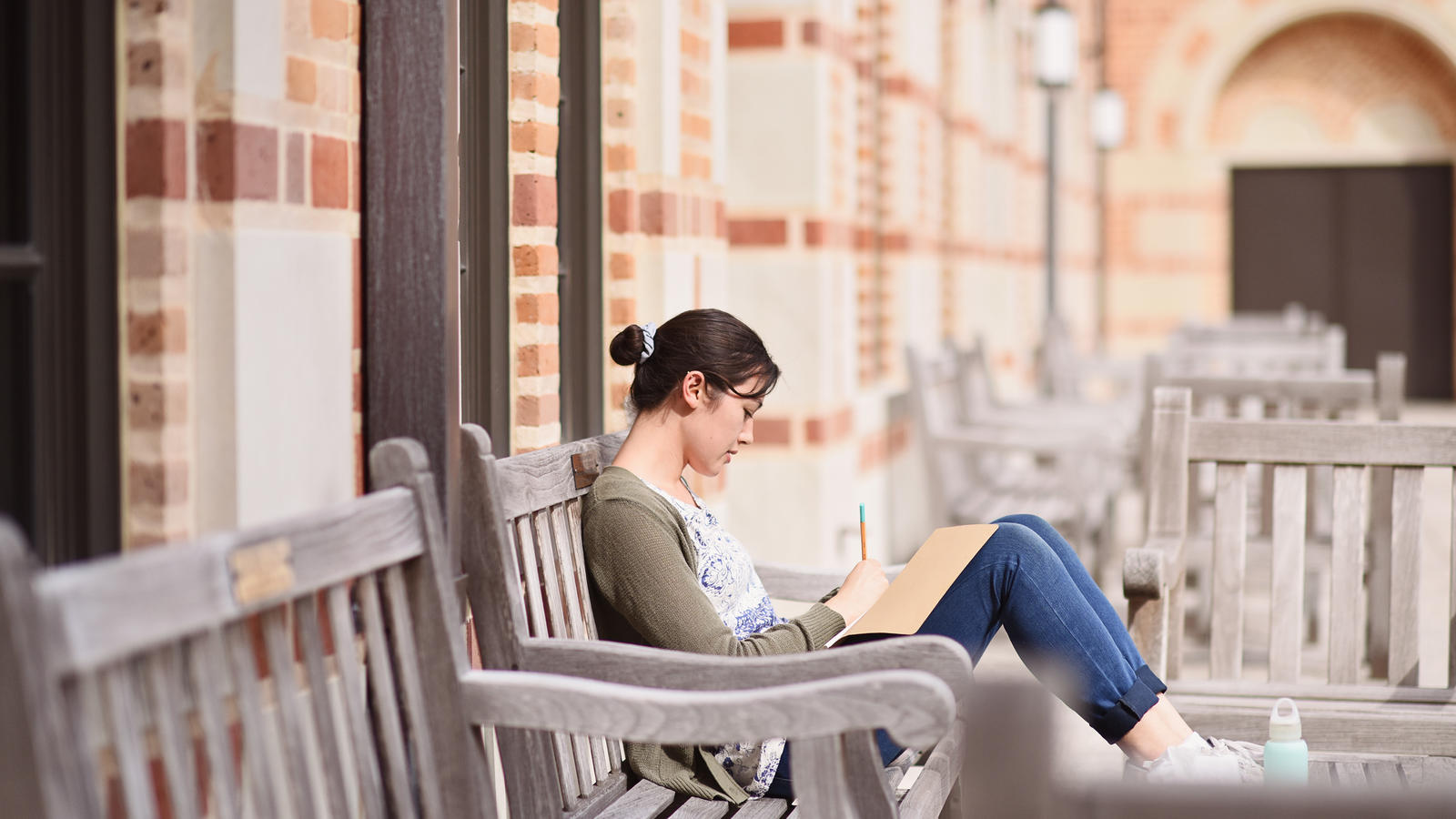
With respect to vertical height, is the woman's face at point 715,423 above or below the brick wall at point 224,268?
below

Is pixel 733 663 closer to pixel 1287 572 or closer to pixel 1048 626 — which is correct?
pixel 1048 626

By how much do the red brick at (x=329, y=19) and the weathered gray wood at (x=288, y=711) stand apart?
3.17 feet

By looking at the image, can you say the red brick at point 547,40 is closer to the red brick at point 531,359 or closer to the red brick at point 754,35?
the red brick at point 531,359

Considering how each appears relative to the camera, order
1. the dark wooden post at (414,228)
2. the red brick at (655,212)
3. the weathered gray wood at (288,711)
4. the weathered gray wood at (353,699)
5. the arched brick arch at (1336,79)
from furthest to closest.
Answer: the arched brick arch at (1336,79) < the red brick at (655,212) < the dark wooden post at (414,228) < the weathered gray wood at (353,699) < the weathered gray wood at (288,711)

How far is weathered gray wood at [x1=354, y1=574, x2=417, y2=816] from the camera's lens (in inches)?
74.7

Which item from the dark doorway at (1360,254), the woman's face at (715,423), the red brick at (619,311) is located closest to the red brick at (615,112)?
the red brick at (619,311)

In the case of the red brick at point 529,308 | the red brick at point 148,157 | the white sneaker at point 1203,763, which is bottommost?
the white sneaker at point 1203,763

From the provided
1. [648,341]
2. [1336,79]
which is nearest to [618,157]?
[648,341]

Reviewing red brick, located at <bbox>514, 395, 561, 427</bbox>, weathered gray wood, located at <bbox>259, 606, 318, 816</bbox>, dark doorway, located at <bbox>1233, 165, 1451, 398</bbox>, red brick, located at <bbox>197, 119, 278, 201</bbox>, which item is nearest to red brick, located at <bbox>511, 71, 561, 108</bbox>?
red brick, located at <bbox>514, 395, 561, 427</bbox>

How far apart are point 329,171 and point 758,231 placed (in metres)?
3.84

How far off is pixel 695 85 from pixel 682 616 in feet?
7.38

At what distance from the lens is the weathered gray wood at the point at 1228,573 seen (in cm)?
313

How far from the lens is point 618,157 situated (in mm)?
3791

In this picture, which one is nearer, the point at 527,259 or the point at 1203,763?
the point at 1203,763
